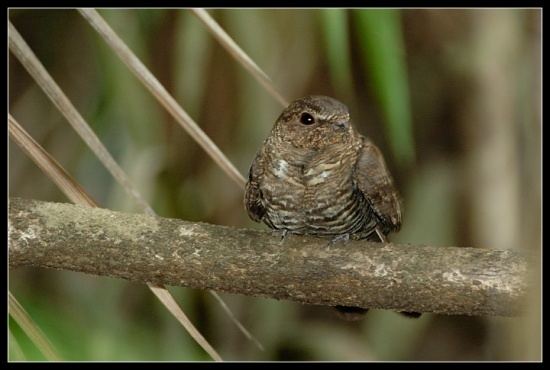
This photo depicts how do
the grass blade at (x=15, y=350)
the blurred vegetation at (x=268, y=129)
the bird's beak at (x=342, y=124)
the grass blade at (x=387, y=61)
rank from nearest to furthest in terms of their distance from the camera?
the grass blade at (x=15, y=350), the bird's beak at (x=342, y=124), the grass blade at (x=387, y=61), the blurred vegetation at (x=268, y=129)

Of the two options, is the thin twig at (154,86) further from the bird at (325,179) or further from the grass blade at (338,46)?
the grass blade at (338,46)

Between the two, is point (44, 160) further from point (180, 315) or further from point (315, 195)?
point (315, 195)

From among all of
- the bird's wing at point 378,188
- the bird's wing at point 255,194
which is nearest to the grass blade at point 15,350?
the bird's wing at point 255,194

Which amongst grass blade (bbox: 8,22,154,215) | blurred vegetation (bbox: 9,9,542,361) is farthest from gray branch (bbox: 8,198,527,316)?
blurred vegetation (bbox: 9,9,542,361)

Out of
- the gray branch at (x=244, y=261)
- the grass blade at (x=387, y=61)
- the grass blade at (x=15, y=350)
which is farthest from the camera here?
the grass blade at (x=387, y=61)

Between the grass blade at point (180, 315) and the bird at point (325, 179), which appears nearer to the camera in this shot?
the grass blade at point (180, 315)

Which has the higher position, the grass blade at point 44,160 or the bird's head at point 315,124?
the grass blade at point 44,160
